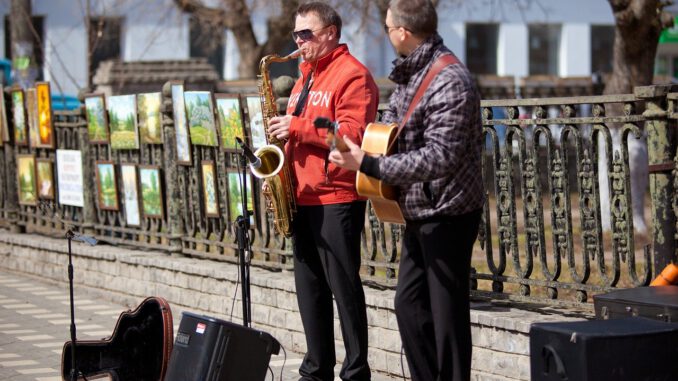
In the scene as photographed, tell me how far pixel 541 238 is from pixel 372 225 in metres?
1.45

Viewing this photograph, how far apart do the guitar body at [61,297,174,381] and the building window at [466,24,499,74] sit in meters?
30.2

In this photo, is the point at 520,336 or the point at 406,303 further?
the point at 520,336

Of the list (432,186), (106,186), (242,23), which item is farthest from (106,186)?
(242,23)

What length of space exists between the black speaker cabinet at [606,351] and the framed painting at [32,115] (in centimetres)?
813

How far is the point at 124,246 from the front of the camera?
10.9 meters

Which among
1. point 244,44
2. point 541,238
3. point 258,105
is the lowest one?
point 541,238

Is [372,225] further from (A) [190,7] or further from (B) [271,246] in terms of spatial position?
(A) [190,7]

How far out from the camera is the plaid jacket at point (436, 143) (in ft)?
16.1

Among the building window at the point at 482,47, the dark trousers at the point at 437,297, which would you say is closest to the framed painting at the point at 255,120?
the dark trousers at the point at 437,297

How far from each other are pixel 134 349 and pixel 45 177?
5666 millimetres

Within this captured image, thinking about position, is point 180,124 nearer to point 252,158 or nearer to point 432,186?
point 252,158

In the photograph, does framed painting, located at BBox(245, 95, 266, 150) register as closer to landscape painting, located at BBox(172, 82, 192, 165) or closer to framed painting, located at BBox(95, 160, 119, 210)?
landscape painting, located at BBox(172, 82, 192, 165)

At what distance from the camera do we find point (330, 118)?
596 centimetres

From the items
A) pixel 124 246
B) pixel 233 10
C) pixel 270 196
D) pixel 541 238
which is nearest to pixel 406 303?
pixel 270 196
